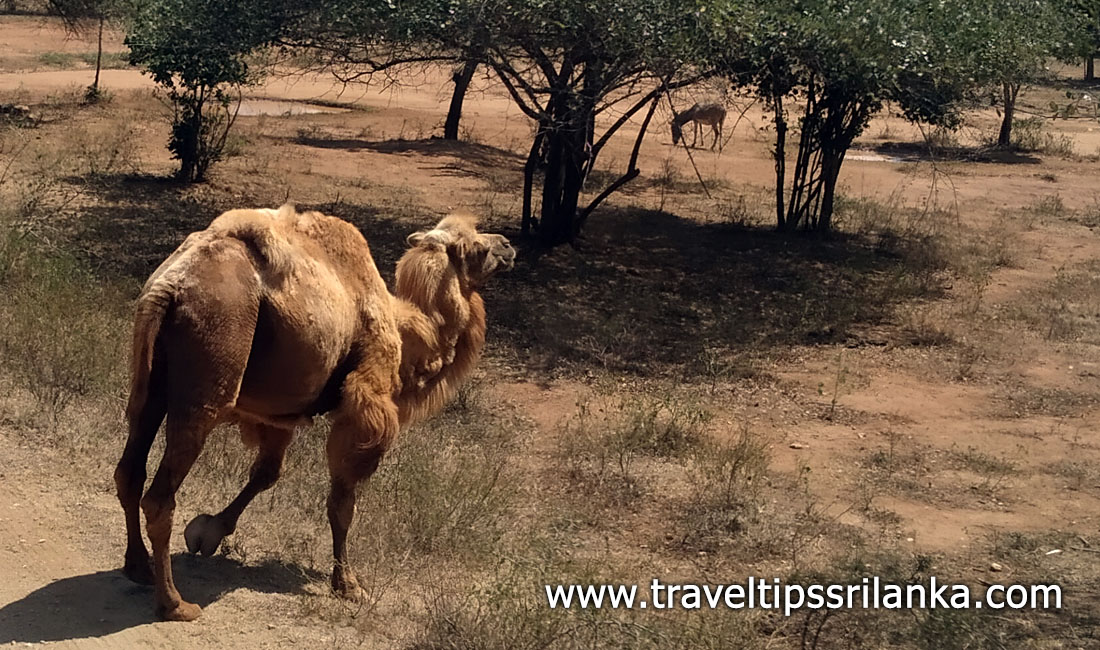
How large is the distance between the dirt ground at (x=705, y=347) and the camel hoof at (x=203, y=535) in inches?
3.6

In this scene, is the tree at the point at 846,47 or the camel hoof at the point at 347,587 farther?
the tree at the point at 846,47

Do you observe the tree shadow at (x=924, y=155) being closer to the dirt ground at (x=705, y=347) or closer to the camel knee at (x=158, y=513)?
the dirt ground at (x=705, y=347)

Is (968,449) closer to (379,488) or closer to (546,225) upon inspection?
(379,488)

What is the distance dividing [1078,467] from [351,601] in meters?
5.99

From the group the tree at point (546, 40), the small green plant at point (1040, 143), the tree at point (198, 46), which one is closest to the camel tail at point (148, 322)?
the tree at point (546, 40)

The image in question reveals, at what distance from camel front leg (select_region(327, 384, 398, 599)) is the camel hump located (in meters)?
0.67

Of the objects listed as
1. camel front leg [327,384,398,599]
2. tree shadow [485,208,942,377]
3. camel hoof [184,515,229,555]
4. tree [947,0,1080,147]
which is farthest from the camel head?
tree [947,0,1080,147]

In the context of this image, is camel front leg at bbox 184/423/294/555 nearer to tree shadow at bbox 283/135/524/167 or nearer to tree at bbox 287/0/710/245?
tree at bbox 287/0/710/245

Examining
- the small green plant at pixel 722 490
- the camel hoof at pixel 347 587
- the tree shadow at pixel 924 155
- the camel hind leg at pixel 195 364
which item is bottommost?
the small green plant at pixel 722 490

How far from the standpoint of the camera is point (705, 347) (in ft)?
39.0

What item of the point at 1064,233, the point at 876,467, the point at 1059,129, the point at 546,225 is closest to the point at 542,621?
the point at 876,467

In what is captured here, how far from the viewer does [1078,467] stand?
9000 millimetres

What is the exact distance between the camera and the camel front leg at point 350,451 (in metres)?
5.50

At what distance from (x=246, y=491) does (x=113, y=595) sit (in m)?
0.89
